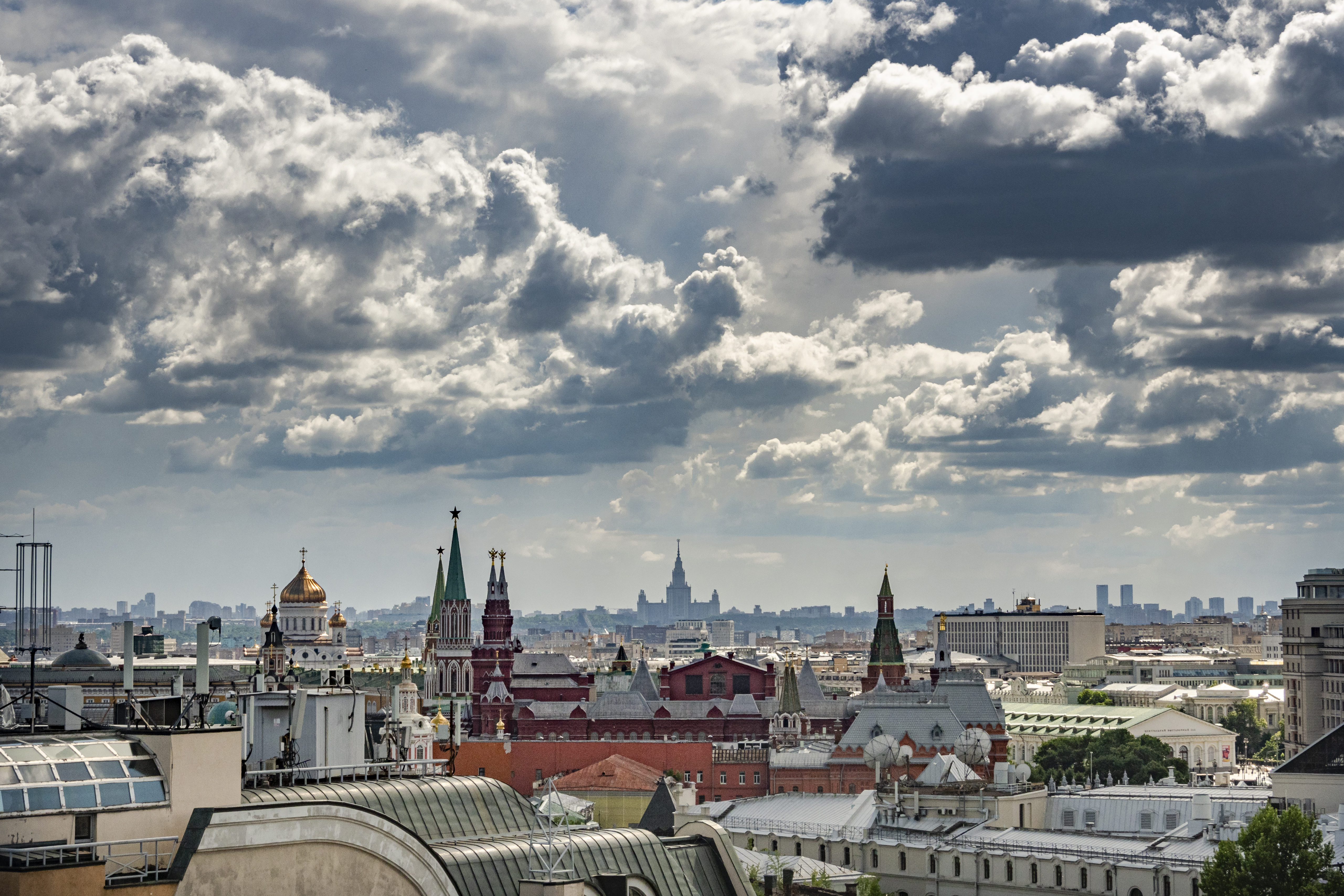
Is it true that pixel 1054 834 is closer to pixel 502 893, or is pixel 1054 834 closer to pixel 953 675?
pixel 953 675

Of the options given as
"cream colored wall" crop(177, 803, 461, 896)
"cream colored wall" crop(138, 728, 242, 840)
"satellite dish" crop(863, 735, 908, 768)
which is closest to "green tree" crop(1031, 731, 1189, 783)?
"satellite dish" crop(863, 735, 908, 768)

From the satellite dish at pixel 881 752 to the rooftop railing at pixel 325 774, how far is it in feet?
328

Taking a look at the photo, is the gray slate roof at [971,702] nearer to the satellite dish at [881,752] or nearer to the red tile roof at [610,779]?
the satellite dish at [881,752]

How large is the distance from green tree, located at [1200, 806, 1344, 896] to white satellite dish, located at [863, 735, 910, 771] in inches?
2149

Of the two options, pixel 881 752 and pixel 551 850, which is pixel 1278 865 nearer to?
pixel 551 850

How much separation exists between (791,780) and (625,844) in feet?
339

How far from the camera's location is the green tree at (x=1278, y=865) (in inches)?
3241

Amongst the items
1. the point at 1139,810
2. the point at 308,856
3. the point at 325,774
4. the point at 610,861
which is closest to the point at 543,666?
the point at 1139,810

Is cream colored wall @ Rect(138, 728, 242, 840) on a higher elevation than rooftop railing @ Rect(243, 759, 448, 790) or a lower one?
higher

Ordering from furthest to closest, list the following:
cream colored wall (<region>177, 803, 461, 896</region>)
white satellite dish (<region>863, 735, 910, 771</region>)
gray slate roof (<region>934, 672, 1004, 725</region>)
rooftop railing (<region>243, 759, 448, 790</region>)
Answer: gray slate roof (<region>934, 672, 1004, 725</region>) < white satellite dish (<region>863, 735, 910, 771</region>) < rooftop railing (<region>243, 759, 448, 790</region>) < cream colored wall (<region>177, 803, 461, 896</region>)

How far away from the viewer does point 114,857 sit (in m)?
26.8

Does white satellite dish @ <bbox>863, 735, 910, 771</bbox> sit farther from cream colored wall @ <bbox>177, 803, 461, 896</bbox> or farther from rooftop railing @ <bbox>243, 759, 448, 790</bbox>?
cream colored wall @ <bbox>177, 803, 461, 896</bbox>

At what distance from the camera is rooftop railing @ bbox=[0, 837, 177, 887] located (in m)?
25.7

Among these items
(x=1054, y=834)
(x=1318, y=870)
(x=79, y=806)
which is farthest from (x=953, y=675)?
(x=79, y=806)
